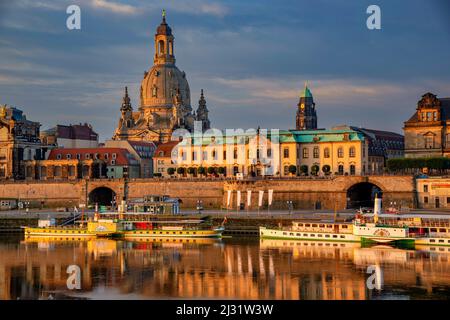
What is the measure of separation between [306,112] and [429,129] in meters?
45.4

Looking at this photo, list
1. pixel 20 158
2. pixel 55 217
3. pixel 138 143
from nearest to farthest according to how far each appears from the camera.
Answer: pixel 55 217
pixel 20 158
pixel 138 143

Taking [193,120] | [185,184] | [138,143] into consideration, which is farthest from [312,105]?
[185,184]

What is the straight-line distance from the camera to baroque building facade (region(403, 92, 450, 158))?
278 feet

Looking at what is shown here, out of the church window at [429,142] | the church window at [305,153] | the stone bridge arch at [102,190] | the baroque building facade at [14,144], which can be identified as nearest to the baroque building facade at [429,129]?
the church window at [429,142]

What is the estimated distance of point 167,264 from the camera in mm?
50938

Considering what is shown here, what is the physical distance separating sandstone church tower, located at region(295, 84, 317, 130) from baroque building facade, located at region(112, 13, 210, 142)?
56.7 feet

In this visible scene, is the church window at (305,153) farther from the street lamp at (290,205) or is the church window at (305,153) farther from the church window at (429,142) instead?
the church window at (429,142)

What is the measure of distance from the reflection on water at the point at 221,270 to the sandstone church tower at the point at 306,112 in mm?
67742

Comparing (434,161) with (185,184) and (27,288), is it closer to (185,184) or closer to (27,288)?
(185,184)

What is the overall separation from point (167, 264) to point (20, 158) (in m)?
55.2

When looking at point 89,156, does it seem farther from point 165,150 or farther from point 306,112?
point 306,112

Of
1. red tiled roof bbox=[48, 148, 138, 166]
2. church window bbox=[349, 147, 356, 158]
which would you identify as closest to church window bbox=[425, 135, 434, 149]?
church window bbox=[349, 147, 356, 158]

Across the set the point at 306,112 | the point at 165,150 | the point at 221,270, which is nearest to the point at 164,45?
the point at 306,112

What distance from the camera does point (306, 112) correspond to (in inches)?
5113
